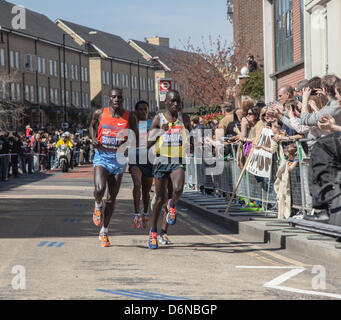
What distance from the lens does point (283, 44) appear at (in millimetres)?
27422

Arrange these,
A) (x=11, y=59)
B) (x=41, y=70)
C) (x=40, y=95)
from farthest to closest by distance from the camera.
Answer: (x=41, y=70) → (x=40, y=95) → (x=11, y=59)

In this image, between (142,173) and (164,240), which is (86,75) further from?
(164,240)

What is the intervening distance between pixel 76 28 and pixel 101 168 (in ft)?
315

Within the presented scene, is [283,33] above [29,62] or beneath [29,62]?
beneath

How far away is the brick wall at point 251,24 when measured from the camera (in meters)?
42.0

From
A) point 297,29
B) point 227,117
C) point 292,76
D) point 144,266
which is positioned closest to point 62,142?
point 292,76

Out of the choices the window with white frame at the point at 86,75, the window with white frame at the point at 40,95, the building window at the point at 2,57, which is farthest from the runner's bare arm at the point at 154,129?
the window with white frame at the point at 86,75

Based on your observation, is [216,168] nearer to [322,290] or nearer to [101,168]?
[101,168]

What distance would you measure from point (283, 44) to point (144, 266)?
1977 cm

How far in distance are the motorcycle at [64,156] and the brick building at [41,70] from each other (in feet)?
91.1

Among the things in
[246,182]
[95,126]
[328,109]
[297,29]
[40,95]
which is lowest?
[246,182]

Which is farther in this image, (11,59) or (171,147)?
(11,59)

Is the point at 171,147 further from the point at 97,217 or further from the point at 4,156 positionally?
the point at 4,156

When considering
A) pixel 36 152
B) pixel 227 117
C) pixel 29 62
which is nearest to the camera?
pixel 227 117
